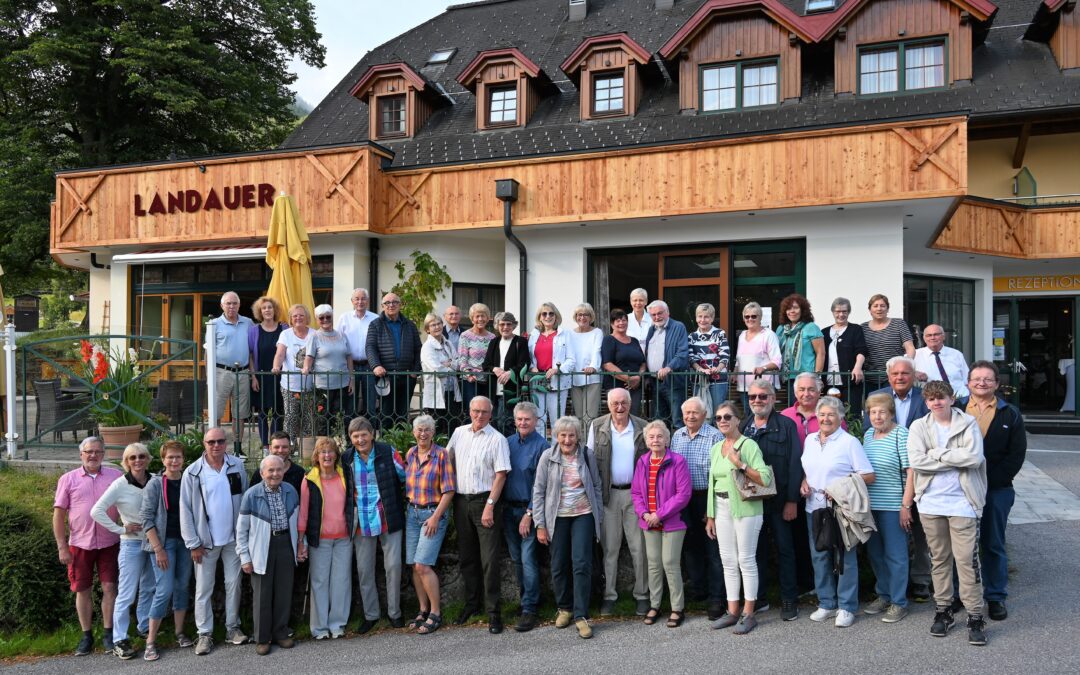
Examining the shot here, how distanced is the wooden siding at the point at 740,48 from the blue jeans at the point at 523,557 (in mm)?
10701

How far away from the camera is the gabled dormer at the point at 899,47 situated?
1441 centimetres

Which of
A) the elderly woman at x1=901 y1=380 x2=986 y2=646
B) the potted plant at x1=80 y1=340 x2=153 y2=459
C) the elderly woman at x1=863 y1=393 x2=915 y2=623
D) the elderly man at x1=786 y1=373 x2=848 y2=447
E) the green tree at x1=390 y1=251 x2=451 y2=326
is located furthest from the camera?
the green tree at x1=390 y1=251 x2=451 y2=326

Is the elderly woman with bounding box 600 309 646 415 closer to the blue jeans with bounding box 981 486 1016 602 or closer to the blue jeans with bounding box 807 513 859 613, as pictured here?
the blue jeans with bounding box 807 513 859 613

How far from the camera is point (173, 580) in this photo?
6648 millimetres

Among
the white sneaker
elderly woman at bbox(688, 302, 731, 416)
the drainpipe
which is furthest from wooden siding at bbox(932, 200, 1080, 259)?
the white sneaker

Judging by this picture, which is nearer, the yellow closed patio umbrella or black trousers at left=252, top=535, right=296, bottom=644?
black trousers at left=252, top=535, right=296, bottom=644

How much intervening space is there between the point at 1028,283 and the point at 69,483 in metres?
18.4

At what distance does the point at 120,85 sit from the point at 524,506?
20397 mm

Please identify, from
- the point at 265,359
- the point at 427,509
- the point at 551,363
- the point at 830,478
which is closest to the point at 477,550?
the point at 427,509

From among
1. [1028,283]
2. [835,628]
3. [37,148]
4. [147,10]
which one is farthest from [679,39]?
[37,148]

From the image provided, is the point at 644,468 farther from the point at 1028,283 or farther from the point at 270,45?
the point at 270,45

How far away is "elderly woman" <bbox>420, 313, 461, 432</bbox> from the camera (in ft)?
23.6

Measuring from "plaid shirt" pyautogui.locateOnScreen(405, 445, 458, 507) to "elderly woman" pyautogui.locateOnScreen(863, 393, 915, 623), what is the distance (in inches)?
123

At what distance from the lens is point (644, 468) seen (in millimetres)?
6062
